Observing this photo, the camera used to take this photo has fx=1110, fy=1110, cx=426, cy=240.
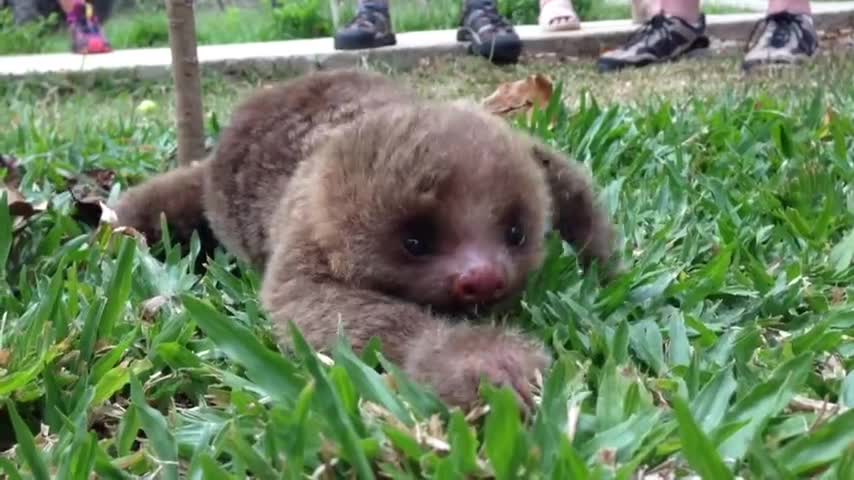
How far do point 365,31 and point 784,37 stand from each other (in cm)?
286

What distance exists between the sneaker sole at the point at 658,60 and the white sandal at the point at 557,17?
55.7 inches

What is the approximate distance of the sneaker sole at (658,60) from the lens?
6.86 metres

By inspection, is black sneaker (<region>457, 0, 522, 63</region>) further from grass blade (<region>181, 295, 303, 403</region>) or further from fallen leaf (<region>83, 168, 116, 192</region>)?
grass blade (<region>181, 295, 303, 403</region>)

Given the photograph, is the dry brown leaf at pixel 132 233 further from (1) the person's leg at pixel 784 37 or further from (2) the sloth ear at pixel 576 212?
(1) the person's leg at pixel 784 37

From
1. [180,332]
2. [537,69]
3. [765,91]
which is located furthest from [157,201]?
[537,69]

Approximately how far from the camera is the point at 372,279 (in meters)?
2.31

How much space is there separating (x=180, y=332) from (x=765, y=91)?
12.1 feet

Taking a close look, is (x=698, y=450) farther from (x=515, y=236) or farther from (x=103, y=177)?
(x=103, y=177)

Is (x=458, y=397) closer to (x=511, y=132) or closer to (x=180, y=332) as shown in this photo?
(x=180, y=332)

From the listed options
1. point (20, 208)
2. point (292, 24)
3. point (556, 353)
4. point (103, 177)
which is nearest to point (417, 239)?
point (556, 353)

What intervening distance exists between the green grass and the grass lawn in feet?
21.2

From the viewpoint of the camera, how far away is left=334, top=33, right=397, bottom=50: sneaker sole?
7742 millimetres

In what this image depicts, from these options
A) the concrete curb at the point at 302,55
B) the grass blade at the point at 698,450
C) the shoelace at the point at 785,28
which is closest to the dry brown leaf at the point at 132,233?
the grass blade at the point at 698,450

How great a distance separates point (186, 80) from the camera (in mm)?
3809
